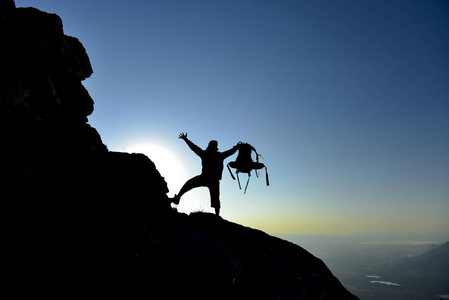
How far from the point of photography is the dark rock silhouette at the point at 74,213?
4.71 meters

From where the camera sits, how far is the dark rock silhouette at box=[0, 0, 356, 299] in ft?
15.5

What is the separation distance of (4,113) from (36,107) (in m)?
0.77

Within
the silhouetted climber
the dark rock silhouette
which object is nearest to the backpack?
the silhouetted climber

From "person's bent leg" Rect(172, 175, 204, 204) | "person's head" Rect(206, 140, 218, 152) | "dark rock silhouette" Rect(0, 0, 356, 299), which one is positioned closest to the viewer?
"dark rock silhouette" Rect(0, 0, 356, 299)

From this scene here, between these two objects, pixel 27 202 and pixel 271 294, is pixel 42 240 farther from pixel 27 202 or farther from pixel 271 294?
pixel 271 294

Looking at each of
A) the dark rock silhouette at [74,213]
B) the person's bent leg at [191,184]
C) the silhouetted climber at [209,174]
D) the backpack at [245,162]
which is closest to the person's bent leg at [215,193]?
the silhouetted climber at [209,174]

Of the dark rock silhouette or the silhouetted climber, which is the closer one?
the dark rock silhouette

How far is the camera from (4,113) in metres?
4.88

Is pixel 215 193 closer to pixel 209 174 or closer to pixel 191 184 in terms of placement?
pixel 209 174

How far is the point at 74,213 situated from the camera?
5766 millimetres

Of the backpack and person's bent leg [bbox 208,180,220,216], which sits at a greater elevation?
the backpack

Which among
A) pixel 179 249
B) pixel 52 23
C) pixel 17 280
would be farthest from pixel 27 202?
pixel 52 23

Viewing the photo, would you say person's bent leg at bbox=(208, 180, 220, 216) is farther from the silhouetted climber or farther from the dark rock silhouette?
the dark rock silhouette

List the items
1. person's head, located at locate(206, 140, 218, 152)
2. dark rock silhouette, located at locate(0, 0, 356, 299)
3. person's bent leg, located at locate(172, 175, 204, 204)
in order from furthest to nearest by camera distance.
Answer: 1. person's head, located at locate(206, 140, 218, 152)
2. person's bent leg, located at locate(172, 175, 204, 204)
3. dark rock silhouette, located at locate(0, 0, 356, 299)
